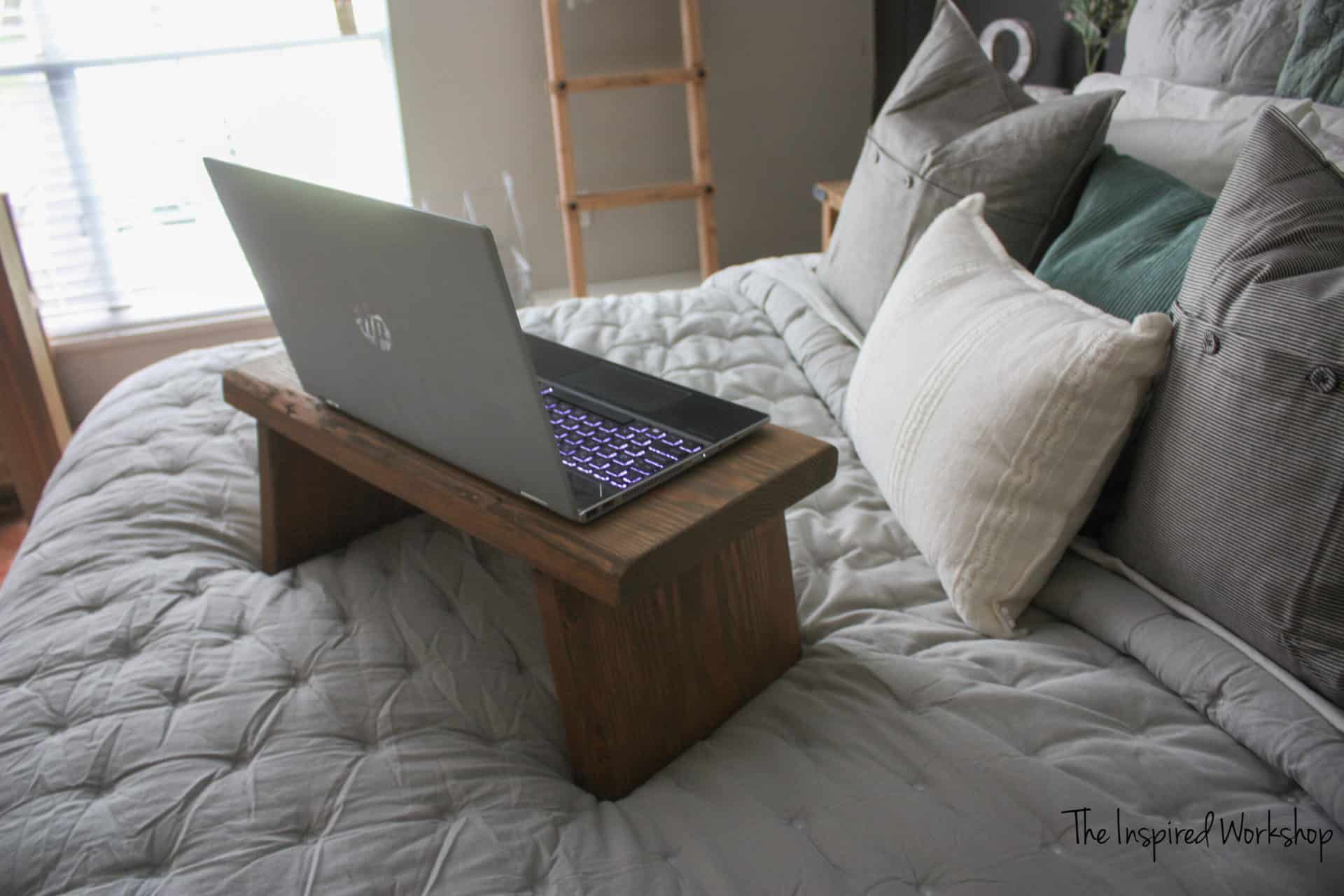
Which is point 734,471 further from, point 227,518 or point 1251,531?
Result: point 227,518

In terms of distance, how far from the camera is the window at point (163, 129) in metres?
2.80

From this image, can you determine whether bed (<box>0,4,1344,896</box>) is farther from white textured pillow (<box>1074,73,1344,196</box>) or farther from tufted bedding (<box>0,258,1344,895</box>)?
white textured pillow (<box>1074,73,1344,196</box>)

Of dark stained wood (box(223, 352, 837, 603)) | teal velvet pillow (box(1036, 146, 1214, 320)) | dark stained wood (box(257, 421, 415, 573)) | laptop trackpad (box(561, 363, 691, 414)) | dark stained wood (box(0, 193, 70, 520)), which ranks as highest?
teal velvet pillow (box(1036, 146, 1214, 320))

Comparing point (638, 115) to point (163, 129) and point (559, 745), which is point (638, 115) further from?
point (559, 745)

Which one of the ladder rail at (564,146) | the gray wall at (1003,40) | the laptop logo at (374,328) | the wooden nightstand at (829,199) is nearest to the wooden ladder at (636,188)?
the ladder rail at (564,146)

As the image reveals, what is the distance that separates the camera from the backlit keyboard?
0.94 metres

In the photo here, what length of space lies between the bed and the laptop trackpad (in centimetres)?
24

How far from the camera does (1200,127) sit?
54.9 inches

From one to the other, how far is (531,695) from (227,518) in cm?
55

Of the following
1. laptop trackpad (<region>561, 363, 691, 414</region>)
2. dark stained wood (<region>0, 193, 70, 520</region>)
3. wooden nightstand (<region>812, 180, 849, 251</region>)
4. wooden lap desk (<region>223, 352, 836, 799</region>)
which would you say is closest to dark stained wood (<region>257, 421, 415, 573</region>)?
wooden lap desk (<region>223, 352, 836, 799</region>)

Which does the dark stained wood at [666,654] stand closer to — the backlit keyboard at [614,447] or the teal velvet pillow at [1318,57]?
the backlit keyboard at [614,447]

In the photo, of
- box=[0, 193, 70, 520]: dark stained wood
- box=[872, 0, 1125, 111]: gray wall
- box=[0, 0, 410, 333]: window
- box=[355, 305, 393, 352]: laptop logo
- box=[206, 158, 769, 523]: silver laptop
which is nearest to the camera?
box=[206, 158, 769, 523]: silver laptop

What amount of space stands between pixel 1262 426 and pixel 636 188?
243cm

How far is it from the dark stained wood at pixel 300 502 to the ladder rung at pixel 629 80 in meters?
1.88
